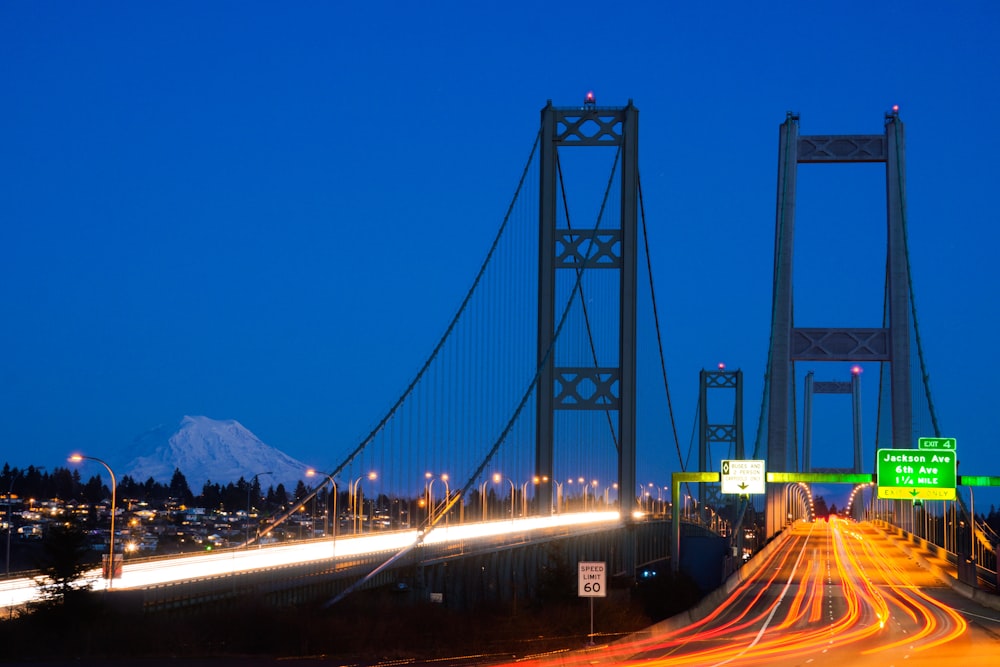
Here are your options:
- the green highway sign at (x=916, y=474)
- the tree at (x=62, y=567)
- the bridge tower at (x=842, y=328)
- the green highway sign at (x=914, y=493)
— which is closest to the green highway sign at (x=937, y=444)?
the green highway sign at (x=916, y=474)

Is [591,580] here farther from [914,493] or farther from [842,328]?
[842,328]

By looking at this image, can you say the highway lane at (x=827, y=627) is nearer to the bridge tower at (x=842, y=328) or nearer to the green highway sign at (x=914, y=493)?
the green highway sign at (x=914, y=493)

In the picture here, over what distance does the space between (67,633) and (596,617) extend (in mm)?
18599

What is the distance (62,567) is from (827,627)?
23.3 meters

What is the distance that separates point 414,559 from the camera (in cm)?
4475

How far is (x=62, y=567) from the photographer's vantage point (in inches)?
1244

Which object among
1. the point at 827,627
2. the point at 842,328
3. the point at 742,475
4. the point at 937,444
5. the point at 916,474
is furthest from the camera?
the point at 842,328

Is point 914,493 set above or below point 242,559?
above

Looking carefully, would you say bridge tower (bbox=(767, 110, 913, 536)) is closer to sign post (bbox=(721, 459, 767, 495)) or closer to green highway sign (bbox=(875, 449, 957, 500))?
sign post (bbox=(721, 459, 767, 495))

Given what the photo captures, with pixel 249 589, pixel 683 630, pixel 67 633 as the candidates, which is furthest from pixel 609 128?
pixel 67 633

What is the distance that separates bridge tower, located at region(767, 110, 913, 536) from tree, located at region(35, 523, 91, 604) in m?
38.9

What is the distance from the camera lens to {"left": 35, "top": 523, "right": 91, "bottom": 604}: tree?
31109mm

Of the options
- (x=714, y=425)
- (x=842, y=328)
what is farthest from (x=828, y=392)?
(x=842, y=328)

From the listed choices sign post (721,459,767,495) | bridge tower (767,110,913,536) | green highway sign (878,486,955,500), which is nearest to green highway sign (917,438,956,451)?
green highway sign (878,486,955,500)
